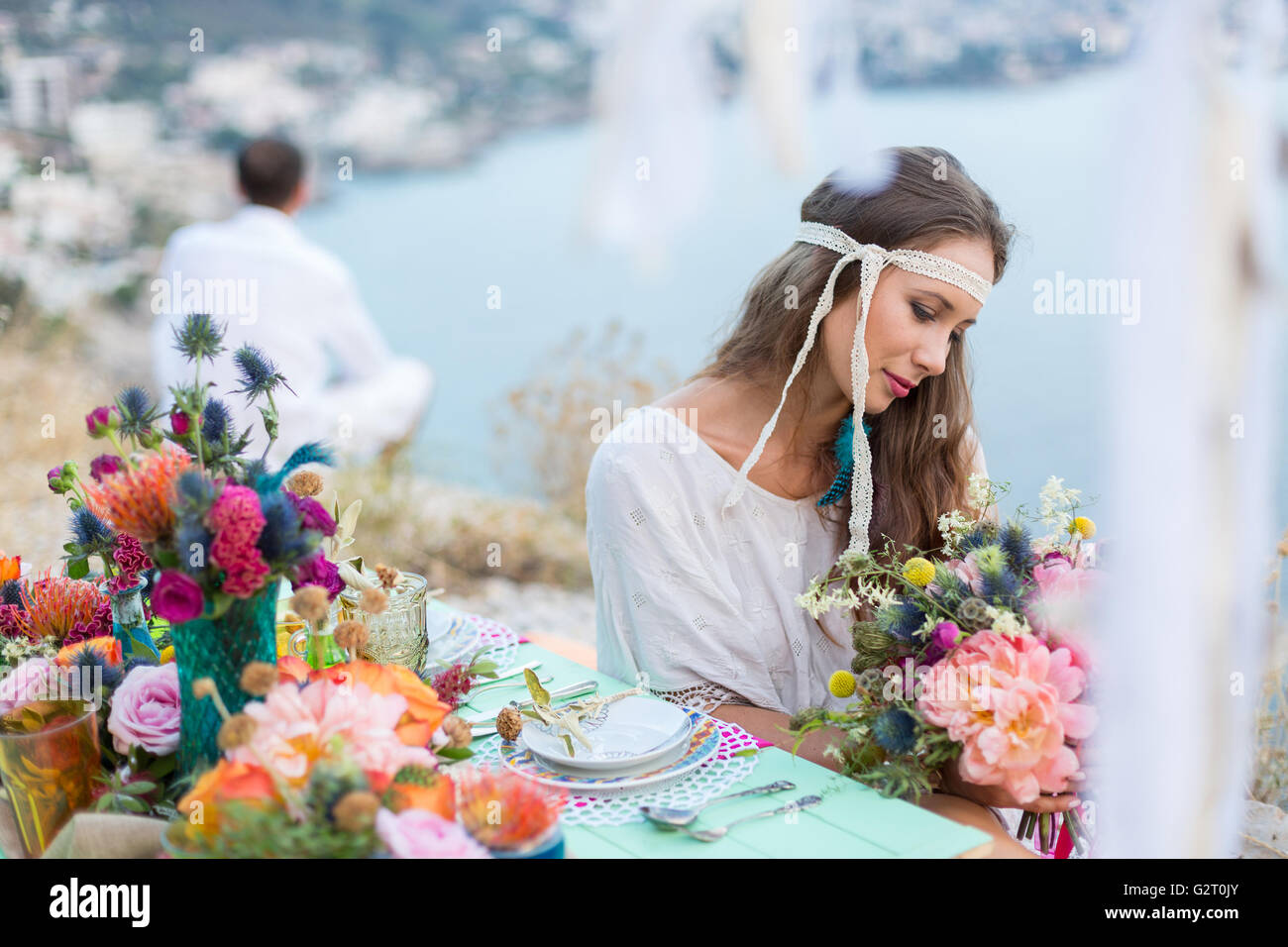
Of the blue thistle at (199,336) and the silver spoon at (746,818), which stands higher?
the blue thistle at (199,336)

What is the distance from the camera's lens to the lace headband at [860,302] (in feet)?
6.42

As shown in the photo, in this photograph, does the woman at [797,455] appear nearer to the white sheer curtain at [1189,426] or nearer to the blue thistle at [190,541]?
the blue thistle at [190,541]

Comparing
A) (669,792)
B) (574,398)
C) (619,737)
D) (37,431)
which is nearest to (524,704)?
(619,737)

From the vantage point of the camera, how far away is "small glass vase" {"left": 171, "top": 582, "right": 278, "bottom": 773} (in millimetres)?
1141

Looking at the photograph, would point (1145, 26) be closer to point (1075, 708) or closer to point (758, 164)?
point (758, 164)

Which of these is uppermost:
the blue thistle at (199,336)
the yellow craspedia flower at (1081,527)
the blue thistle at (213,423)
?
the blue thistle at (199,336)

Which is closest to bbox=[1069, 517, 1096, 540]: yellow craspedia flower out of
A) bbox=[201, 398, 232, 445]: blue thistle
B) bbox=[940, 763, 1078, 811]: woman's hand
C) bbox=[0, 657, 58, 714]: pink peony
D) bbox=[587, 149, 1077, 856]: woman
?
bbox=[940, 763, 1078, 811]: woman's hand

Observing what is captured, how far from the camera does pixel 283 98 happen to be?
8703 millimetres

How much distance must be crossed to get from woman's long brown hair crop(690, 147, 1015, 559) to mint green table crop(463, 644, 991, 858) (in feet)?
2.63

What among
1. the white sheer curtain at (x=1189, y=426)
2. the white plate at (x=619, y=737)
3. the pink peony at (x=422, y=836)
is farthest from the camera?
Answer: the white plate at (x=619, y=737)

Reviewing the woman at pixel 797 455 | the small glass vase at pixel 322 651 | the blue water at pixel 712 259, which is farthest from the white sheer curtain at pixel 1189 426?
the woman at pixel 797 455

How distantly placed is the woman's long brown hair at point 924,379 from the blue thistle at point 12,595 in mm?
1354

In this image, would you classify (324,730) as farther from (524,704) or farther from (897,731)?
(897,731)

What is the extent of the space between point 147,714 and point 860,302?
140cm
